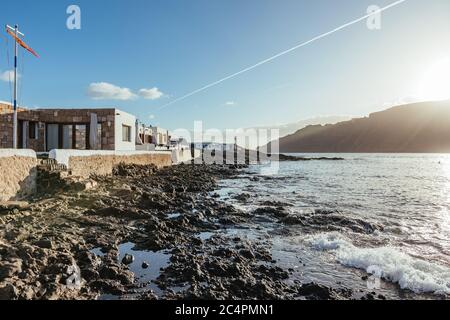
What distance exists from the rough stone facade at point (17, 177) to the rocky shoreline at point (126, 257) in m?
0.95

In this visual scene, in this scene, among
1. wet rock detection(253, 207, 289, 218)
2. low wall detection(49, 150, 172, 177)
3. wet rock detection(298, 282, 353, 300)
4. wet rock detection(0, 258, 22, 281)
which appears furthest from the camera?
low wall detection(49, 150, 172, 177)

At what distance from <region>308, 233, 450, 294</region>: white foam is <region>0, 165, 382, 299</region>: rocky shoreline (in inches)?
62.8

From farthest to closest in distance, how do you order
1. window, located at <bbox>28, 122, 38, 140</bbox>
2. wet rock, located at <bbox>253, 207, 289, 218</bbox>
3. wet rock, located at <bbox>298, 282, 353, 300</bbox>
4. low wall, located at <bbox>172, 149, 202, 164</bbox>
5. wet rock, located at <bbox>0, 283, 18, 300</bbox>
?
low wall, located at <bbox>172, 149, 202, 164</bbox>, window, located at <bbox>28, 122, 38, 140</bbox>, wet rock, located at <bbox>253, 207, 289, 218</bbox>, wet rock, located at <bbox>298, 282, 353, 300</bbox>, wet rock, located at <bbox>0, 283, 18, 300</bbox>

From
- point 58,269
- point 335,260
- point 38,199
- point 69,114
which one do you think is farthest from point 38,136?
point 335,260

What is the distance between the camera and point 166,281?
559cm

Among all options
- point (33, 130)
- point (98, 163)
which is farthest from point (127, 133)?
point (98, 163)

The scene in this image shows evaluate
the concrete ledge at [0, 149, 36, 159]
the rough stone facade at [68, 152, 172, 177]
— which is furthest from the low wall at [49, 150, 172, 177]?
the concrete ledge at [0, 149, 36, 159]

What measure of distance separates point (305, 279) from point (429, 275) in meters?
3.02

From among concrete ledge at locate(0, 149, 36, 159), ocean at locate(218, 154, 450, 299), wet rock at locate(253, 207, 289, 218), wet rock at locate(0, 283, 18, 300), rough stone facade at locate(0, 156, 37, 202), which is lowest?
ocean at locate(218, 154, 450, 299)

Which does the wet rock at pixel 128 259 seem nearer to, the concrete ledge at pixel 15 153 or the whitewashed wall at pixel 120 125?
the concrete ledge at pixel 15 153

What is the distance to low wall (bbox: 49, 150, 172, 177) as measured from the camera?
14931 mm

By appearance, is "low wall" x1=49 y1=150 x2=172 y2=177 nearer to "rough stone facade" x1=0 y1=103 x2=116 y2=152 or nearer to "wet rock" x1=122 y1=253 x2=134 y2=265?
"rough stone facade" x1=0 y1=103 x2=116 y2=152
